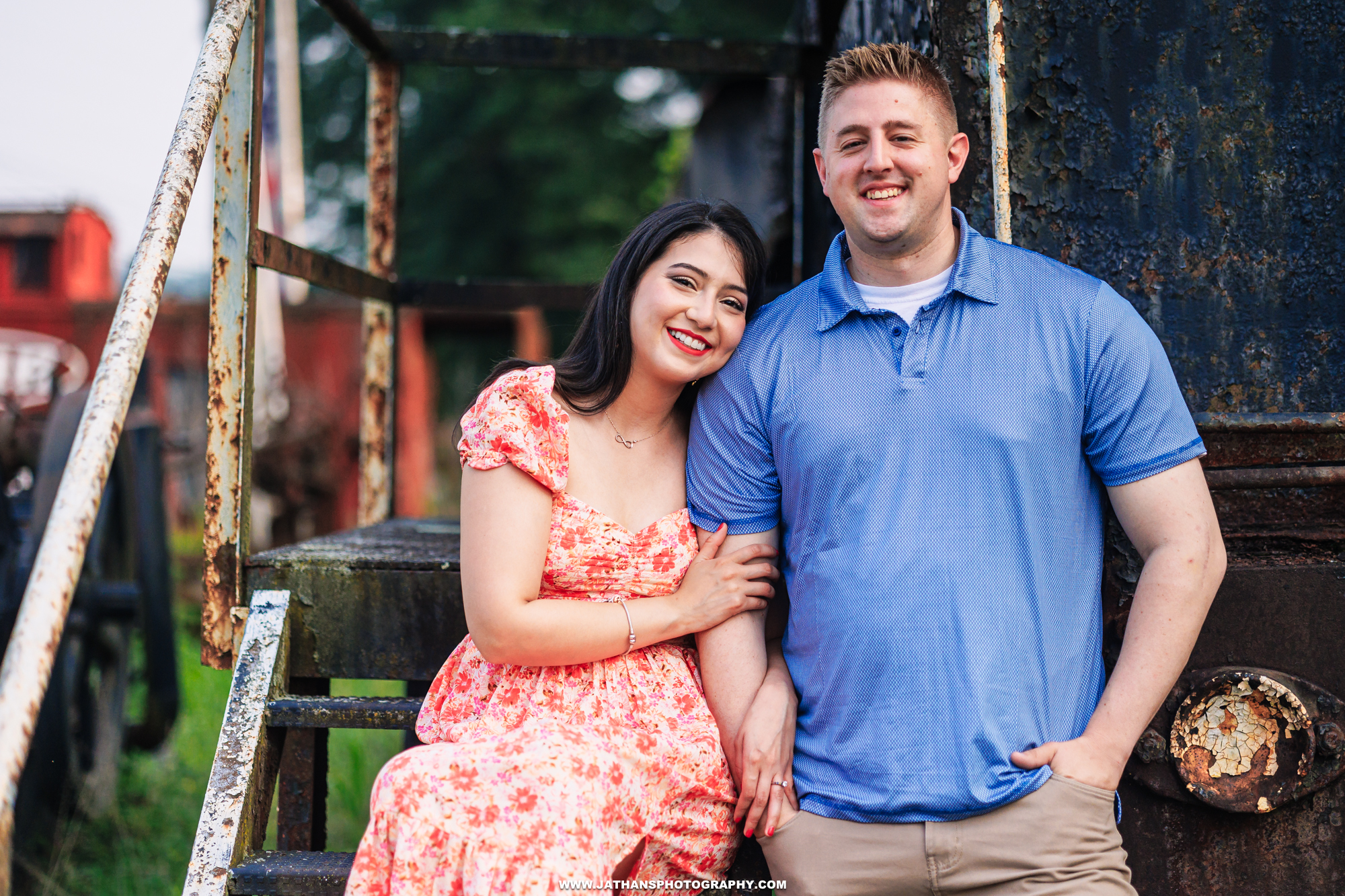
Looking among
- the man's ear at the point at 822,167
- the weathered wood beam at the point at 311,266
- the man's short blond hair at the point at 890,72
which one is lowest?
the weathered wood beam at the point at 311,266

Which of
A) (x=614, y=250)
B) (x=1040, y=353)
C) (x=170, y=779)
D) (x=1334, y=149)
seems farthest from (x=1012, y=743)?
(x=170, y=779)

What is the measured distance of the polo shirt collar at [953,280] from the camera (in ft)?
6.14

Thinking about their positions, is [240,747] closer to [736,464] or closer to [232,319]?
[232,319]

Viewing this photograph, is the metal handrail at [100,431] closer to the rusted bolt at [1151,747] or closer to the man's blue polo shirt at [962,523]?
the man's blue polo shirt at [962,523]

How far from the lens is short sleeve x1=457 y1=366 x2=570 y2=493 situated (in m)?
1.82

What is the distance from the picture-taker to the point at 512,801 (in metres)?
1.56

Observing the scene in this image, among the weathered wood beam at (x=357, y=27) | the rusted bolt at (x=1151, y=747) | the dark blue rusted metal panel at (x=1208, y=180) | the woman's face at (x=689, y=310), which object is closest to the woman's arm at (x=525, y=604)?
the woman's face at (x=689, y=310)

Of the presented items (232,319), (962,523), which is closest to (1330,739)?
(962,523)

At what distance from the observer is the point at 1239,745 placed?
2.00m

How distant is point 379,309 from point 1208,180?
97.7 inches

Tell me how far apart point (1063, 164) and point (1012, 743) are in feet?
4.11

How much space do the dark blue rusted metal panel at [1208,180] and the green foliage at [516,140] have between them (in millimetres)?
12259

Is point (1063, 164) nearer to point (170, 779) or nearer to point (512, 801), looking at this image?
point (512, 801)

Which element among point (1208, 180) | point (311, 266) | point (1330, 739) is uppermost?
point (1208, 180)
